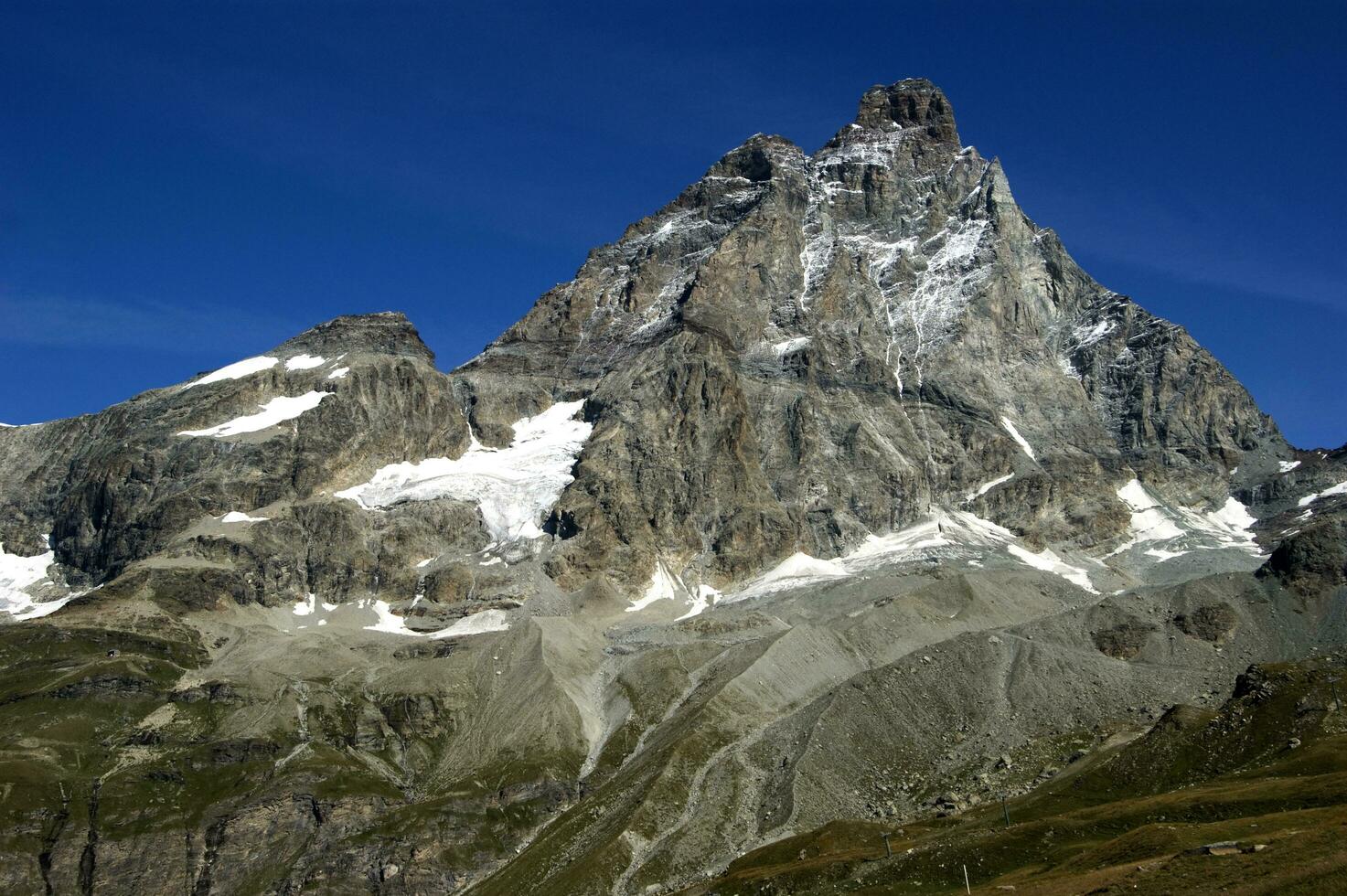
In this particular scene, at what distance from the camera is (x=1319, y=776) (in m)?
122

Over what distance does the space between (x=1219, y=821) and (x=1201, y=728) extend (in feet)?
143

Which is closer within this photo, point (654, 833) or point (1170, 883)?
point (1170, 883)

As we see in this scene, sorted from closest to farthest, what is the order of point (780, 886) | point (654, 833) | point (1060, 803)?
point (780, 886) → point (1060, 803) → point (654, 833)

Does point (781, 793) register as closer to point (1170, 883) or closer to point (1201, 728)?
point (1201, 728)

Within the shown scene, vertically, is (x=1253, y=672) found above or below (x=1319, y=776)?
above

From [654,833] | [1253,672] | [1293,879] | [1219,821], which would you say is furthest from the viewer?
[654,833]

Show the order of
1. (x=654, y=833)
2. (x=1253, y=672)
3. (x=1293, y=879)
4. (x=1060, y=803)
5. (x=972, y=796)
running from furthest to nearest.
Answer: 1. (x=654, y=833)
2. (x=972, y=796)
3. (x=1253, y=672)
4. (x=1060, y=803)
5. (x=1293, y=879)

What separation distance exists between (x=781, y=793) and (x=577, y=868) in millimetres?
32015

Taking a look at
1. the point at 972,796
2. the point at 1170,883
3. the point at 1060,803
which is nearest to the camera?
the point at 1170,883

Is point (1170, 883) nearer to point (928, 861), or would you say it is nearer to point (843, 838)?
point (928, 861)

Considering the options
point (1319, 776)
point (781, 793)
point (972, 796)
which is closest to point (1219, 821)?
point (1319, 776)

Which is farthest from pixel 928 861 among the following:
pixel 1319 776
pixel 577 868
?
pixel 577 868

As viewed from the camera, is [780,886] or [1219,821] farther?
[780,886]

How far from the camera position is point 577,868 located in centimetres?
18700
